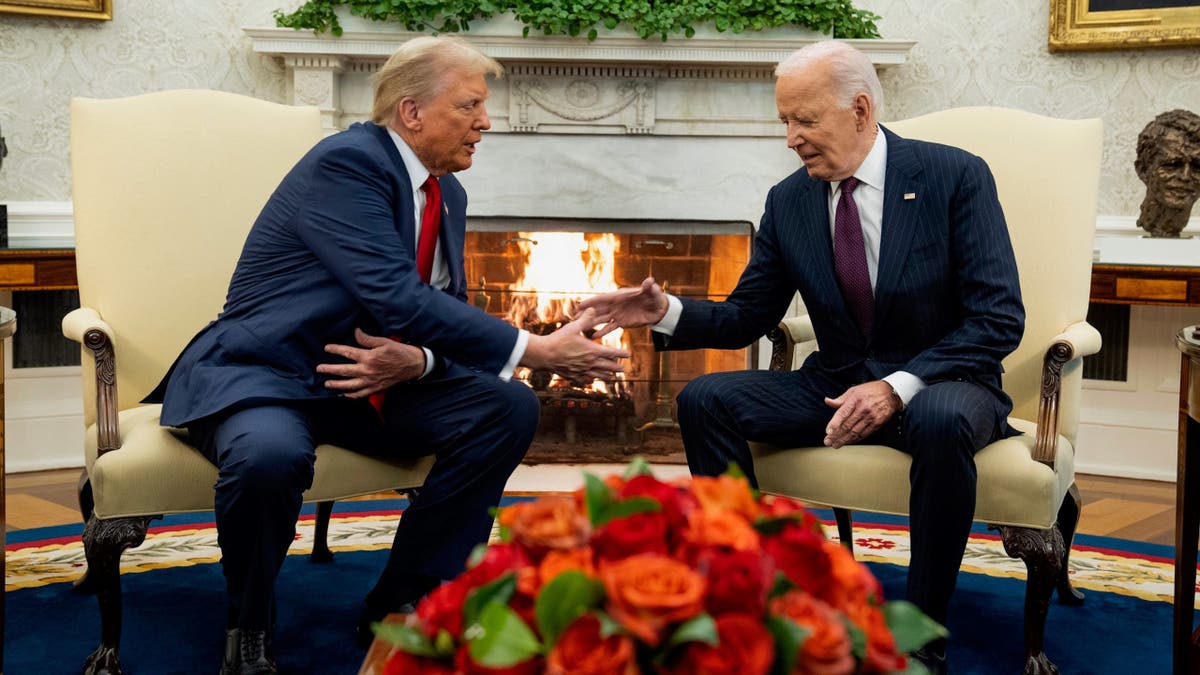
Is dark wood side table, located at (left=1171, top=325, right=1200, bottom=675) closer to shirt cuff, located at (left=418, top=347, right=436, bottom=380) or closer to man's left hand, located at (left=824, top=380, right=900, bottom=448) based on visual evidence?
man's left hand, located at (left=824, top=380, right=900, bottom=448)

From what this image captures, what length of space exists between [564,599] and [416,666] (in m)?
0.18

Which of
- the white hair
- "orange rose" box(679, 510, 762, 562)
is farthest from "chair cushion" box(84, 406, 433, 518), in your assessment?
"orange rose" box(679, 510, 762, 562)

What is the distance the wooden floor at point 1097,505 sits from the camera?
3443mm

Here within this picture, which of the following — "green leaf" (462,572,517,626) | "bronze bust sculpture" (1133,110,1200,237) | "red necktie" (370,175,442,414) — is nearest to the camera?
"green leaf" (462,572,517,626)

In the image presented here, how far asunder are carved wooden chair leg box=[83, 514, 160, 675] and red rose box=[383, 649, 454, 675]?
4.25ft

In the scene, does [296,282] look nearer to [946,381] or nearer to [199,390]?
[199,390]

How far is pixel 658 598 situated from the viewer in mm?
828

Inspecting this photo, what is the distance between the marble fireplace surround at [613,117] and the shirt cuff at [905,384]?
209 centimetres

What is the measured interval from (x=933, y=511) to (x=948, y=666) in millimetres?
454

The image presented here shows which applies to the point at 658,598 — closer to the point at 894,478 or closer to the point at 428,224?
the point at 894,478

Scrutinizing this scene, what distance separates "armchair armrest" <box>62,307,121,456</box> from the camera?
2.16m

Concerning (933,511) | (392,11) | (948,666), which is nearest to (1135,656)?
(948,666)

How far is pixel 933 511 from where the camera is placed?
81.7 inches

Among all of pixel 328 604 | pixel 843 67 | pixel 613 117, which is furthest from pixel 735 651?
pixel 613 117
